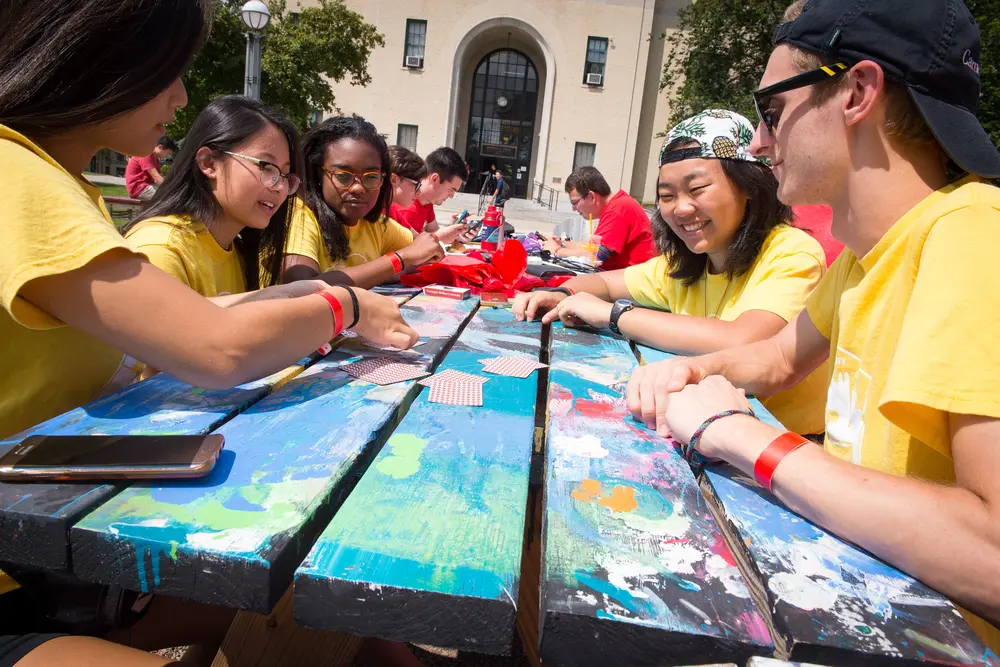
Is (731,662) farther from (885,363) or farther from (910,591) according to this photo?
(885,363)

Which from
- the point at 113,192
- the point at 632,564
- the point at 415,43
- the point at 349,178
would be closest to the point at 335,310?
the point at 632,564

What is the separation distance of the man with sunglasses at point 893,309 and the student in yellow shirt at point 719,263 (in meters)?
0.41

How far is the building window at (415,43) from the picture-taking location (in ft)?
84.9

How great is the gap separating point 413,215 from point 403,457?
5494 mm

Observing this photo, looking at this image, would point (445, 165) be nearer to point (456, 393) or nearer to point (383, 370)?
point (383, 370)

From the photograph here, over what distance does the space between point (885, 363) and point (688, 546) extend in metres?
0.54

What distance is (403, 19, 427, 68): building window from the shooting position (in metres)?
25.9

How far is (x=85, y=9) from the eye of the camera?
3.97 ft

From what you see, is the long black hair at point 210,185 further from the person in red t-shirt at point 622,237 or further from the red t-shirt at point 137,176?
the red t-shirt at point 137,176

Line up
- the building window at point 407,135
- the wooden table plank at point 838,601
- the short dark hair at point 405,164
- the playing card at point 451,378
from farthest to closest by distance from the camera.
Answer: the building window at point 407,135 → the short dark hair at point 405,164 → the playing card at point 451,378 → the wooden table plank at point 838,601

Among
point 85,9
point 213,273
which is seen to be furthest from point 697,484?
point 213,273

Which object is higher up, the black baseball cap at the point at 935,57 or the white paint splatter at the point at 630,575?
the black baseball cap at the point at 935,57

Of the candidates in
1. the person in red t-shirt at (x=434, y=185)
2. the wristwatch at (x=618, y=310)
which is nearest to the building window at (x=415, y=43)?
the person in red t-shirt at (x=434, y=185)

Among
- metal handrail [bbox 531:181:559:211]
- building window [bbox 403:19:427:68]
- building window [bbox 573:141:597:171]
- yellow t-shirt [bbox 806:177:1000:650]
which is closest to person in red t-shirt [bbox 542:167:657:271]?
yellow t-shirt [bbox 806:177:1000:650]
